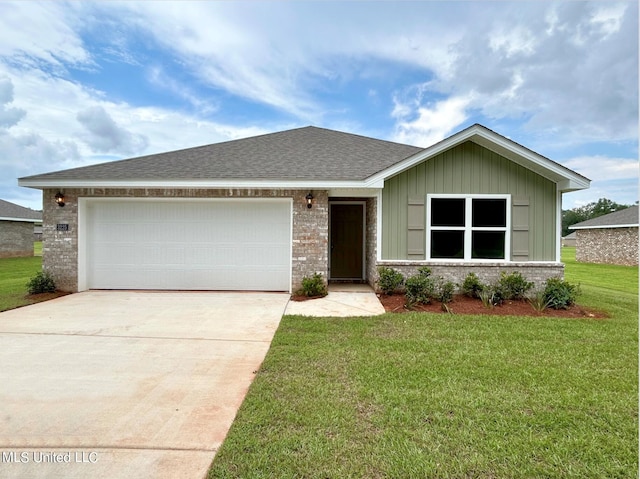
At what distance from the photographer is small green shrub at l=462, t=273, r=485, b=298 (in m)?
7.32

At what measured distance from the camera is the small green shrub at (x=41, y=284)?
7.62m

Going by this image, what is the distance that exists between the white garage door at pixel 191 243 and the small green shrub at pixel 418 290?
295 centimetres

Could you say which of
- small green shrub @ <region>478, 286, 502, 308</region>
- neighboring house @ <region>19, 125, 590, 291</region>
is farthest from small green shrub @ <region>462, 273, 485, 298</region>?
neighboring house @ <region>19, 125, 590, 291</region>

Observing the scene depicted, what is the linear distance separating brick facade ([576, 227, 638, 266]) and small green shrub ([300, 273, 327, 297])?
2109cm

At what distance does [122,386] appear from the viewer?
3266mm

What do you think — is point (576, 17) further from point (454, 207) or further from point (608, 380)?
point (608, 380)

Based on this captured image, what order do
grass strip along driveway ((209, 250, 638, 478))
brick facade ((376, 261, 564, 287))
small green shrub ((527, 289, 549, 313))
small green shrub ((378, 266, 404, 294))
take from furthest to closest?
brick facade ((376, 261, 564, 287)) → small green shrub ((378, 266, 404, 294)) → small green shrub ((527, 289, 549, 313)) → grass strip along driveway ((209, 250, 638, 478))

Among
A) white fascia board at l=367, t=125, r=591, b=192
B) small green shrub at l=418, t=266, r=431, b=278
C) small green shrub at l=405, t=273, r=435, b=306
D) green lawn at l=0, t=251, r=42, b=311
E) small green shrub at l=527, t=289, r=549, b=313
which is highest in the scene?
white fascia board at l=367, t=125, r=591, b=192

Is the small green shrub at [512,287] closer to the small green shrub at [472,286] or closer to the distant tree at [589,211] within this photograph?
the small green shrub at [472,286]

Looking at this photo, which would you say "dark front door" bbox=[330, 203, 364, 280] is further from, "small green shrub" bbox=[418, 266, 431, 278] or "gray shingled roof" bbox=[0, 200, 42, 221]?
"gray shingled roof" bbox=[0, 200, 42, 221]

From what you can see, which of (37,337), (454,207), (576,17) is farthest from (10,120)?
(576,17)

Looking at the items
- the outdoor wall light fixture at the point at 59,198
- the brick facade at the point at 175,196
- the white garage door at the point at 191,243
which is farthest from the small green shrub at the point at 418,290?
the outdoor wall light fixture at the point at 59,198

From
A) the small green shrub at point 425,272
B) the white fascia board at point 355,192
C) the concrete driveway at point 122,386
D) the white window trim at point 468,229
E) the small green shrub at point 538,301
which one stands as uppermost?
the white fascia board at point 355,192

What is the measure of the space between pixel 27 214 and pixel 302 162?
22058mm
